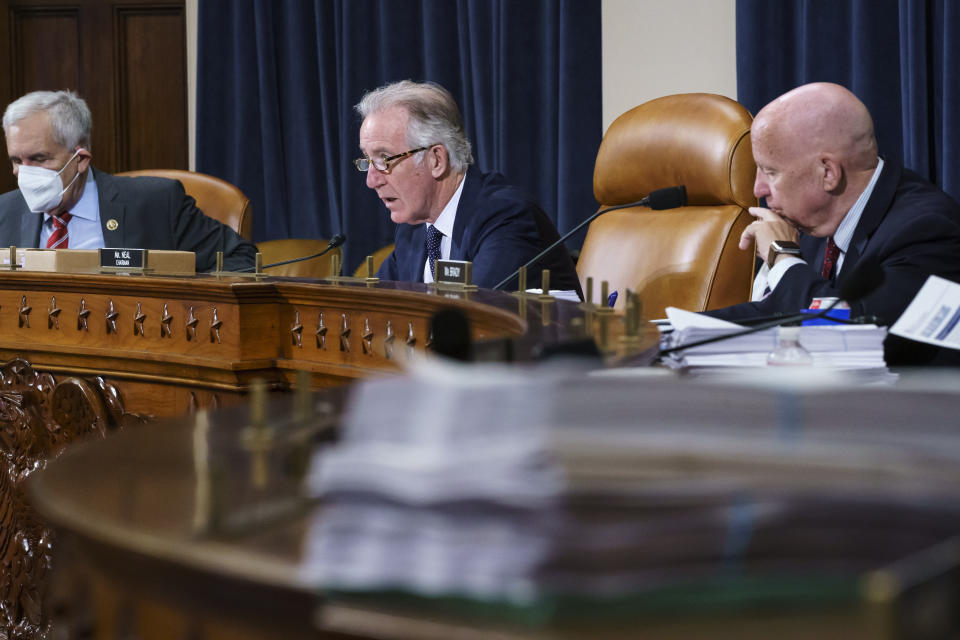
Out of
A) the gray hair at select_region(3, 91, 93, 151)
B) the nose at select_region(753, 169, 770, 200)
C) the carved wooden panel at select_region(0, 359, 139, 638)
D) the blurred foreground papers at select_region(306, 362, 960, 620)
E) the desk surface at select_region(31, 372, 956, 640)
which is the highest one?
the gray hair at select_region(3, 91, 93, 151)

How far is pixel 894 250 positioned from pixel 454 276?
86 centimetres

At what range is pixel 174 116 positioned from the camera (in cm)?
511

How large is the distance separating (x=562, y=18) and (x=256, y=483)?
140 inches

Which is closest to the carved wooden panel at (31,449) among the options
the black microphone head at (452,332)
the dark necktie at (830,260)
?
the dark necktie at (830,260)

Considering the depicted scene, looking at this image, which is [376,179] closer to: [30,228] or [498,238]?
[498,238]

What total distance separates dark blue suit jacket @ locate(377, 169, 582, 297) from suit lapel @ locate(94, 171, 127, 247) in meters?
1.02

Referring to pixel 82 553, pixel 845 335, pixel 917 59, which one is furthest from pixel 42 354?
pixel 917 59

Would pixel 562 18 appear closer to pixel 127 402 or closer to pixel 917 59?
pixel 917 59

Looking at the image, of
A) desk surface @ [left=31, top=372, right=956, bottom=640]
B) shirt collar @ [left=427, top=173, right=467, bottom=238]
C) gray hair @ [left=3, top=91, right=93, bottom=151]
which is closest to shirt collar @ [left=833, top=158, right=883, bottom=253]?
Answer: shirt collar @ [left=427, top=173, right=467, bottom=238]

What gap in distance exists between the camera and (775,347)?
4.13 ft

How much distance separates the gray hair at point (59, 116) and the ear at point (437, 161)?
128 centimetres

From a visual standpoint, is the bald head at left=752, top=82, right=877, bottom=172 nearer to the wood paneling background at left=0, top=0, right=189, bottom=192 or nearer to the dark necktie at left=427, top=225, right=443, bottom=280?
the dark necktie at left=427, top=225, right=443, bottom=280

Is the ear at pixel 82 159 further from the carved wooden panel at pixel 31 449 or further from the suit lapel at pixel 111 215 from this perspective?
the carved wooden panel at pixel 31 449

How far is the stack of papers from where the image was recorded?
4.14 feet
